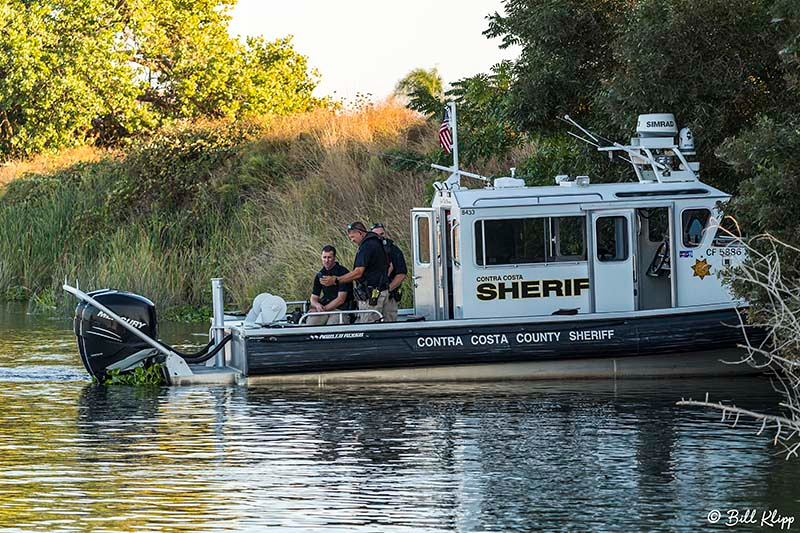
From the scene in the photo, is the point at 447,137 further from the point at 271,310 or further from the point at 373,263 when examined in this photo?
the point at 271,310

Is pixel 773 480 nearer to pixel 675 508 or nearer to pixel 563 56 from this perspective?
pixel 675 508

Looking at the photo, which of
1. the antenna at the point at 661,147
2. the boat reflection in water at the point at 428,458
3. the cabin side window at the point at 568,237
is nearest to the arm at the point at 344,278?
the boat reflection in water at the point at 428,458

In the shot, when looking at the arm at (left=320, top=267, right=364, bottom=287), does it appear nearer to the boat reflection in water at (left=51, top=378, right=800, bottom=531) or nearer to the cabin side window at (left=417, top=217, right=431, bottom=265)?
the cabin side window at (left=417, top=217, right=431, bottom=265)

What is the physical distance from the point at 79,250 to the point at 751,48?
729 inches

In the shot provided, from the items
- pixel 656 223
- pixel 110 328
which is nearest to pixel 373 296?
pixel 110 328

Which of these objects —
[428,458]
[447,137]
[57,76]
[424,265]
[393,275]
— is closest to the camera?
[428,458]

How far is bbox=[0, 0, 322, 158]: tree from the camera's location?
44.4 m

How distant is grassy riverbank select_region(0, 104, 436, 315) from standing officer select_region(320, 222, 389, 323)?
23.8 feet

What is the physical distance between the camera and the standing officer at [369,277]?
58.5ft

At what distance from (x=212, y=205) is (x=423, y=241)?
51.9 ft

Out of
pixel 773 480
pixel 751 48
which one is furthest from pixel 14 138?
pixel 773 480

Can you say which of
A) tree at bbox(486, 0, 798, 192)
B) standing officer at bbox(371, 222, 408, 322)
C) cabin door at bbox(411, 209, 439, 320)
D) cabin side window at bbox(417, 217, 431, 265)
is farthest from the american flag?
tree at bbox(486, 0, 798, 192)

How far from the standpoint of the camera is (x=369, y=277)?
17.9 metres

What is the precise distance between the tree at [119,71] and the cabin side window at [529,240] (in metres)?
29.2
